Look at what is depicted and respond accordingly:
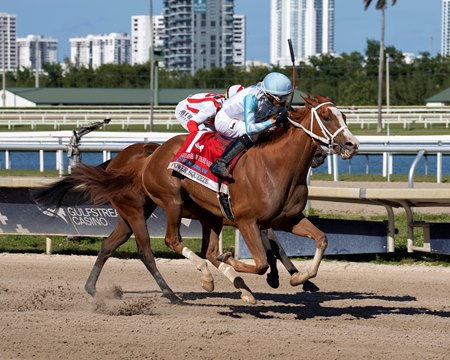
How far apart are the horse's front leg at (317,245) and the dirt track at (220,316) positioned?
0.27 meters

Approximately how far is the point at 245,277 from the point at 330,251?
3.84 feet

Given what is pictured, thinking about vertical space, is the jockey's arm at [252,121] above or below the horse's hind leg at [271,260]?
above

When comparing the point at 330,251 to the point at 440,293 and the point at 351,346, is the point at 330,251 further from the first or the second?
the point at 351,346

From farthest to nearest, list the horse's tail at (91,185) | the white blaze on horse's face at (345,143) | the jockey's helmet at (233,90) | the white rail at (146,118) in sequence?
the white rail at (146,118), the horse's tail at (91,185), the jockey's helmet at (233,90), the white blaze on horse's face at (345,143)

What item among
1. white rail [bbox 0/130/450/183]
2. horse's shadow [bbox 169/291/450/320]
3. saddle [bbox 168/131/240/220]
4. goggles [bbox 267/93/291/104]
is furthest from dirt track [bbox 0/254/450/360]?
white rail [bbox 0/130/450/183]

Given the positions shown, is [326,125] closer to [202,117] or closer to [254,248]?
[254,248]

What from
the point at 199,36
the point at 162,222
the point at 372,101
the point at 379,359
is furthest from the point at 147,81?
the point at 199,36

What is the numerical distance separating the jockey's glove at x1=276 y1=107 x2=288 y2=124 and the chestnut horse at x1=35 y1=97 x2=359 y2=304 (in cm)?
4

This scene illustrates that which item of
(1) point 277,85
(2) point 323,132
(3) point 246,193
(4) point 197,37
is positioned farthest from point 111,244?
(4) point 197,37

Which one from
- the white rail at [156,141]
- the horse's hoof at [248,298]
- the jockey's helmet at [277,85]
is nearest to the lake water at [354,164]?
the white rail at [156,141]

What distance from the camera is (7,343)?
223 inches

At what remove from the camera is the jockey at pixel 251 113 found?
21.6ft

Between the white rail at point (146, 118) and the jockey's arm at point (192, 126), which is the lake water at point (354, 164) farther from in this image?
the jockey's arm at point (192, 126)

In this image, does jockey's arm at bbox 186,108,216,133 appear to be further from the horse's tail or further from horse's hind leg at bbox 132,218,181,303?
horse's hind leg at bbox 132,218,181,303
